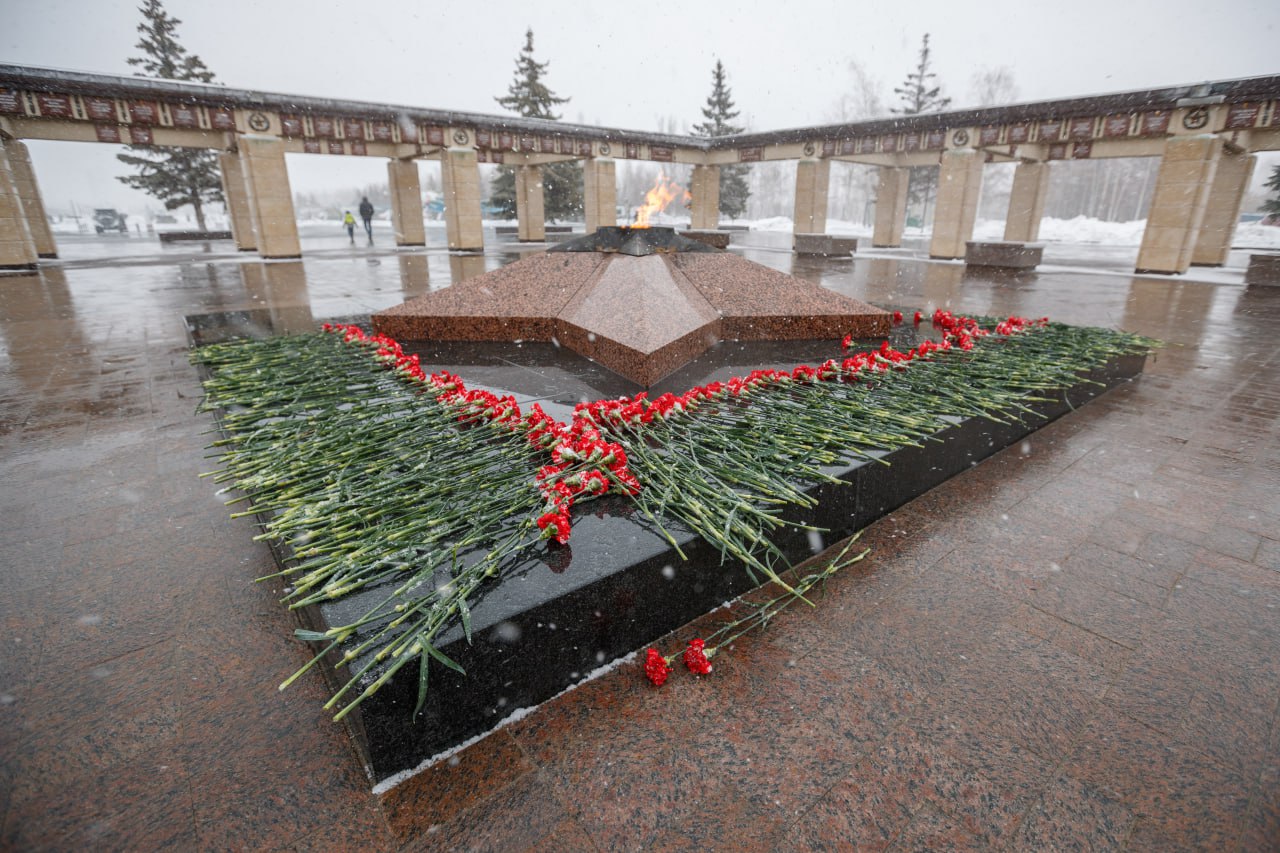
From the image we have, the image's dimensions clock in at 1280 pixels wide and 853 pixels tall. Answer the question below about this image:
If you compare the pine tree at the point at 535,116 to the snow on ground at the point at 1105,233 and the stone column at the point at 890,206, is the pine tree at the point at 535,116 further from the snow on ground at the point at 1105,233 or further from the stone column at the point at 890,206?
the snow on ground at the point at 1105,233

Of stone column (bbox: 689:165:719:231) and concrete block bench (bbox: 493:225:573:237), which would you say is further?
concrete block bench (bbox: 493:225:573:237)

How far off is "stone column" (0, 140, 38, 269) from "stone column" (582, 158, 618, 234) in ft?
45.0

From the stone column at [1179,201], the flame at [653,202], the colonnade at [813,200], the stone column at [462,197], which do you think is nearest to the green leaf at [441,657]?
the flame at [653,202]

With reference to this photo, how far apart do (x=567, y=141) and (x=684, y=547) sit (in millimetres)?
19527

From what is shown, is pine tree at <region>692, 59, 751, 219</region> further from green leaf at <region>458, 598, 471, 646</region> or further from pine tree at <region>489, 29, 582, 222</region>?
green leaf at <region>458, 598, 471, 646</region>

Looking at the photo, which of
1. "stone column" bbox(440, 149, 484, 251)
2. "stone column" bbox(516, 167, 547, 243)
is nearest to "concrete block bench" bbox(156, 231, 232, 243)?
"stone column" bbox(516, 167, 547, 243)

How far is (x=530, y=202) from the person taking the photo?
74.0ft

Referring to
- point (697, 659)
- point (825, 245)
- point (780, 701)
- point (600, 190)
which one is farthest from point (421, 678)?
point (600, 190)

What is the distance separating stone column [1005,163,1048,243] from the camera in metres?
17.2

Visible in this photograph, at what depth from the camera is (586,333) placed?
4.18 metres

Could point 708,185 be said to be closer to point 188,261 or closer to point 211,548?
point 188,261

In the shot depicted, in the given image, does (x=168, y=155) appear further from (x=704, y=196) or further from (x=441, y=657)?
(x=441, y=657)

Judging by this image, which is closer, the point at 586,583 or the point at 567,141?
the point at 586,583

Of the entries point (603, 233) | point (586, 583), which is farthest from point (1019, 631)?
point (603, 233)
